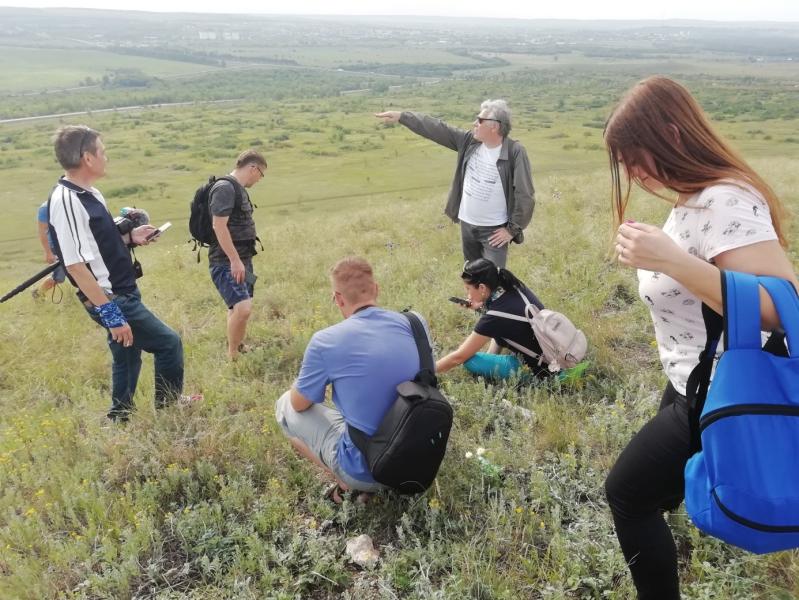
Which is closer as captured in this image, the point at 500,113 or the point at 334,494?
the point at 334,494

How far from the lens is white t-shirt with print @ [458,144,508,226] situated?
17.5 ft

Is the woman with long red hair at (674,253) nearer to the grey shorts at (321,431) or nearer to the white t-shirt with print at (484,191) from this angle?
the grey shorts at (321,431)

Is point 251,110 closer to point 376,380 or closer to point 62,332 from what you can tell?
point 62,332

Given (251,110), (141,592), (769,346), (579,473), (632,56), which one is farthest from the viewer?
(632,56)

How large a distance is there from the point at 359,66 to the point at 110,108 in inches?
3287

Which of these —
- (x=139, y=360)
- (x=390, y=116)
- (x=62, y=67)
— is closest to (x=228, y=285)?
(x=139, y=360)

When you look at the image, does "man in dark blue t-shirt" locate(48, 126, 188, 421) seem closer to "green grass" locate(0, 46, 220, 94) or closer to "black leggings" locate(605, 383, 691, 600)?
"black leggings" locate(605, 383, 691, 600)

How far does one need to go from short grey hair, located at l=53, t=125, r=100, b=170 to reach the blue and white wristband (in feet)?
2.82

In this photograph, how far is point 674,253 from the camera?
1.78 meters

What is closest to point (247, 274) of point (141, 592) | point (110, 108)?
point (141, 592)

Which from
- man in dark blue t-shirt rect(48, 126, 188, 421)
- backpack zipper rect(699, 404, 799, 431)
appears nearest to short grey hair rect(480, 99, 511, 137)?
man in dark blue t-shirt rect(48, 126, 188, 421)

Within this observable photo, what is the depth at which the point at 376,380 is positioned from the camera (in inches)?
122

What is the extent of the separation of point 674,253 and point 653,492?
85 cm

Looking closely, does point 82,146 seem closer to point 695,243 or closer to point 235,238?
point 235,238
